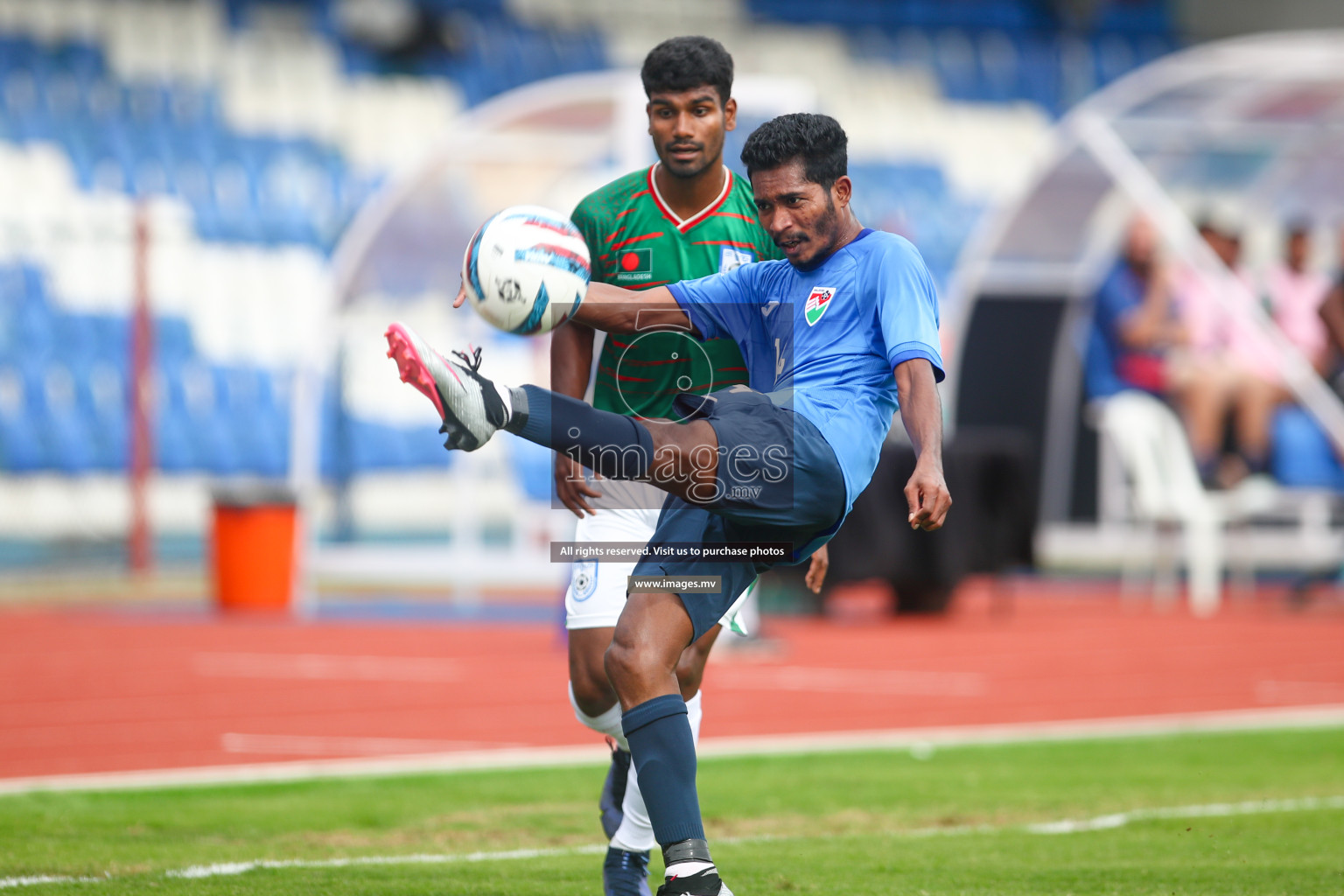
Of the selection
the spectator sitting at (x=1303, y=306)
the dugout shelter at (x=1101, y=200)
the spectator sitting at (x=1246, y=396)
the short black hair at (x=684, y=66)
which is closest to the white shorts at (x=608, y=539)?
the short black hair at (x=684, y=66)

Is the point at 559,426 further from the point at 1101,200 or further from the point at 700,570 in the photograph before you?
the point at 1101,200

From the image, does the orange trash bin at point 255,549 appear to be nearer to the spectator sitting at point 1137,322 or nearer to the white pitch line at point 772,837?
the spectator sitting at point 1137,322

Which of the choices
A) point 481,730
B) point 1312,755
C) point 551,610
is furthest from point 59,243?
point 1312,755

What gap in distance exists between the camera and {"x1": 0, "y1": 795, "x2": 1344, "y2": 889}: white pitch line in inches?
195

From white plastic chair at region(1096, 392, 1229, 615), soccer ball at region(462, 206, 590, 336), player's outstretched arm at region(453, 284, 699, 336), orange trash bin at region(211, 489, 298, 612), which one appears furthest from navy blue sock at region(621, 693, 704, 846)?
white plastic chair at region(1096, 392, 1229, 615)

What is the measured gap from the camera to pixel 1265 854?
535cm

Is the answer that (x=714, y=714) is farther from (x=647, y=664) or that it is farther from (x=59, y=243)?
(x=59, y=243)

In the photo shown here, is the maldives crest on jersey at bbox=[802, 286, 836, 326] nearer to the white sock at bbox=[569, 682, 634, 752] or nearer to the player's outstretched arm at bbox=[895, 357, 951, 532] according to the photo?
the player's outstretched arm at bbox=[895, 357, 951, 532]

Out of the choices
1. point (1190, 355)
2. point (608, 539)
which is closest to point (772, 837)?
point (608, 539)

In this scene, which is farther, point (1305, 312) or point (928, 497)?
point (1305, 312)

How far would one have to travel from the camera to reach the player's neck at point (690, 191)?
4938 mm

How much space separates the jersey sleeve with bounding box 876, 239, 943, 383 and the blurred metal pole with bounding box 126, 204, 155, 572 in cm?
1217

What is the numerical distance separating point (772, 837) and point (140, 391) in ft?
36.7

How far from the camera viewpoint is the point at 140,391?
50.9ft
